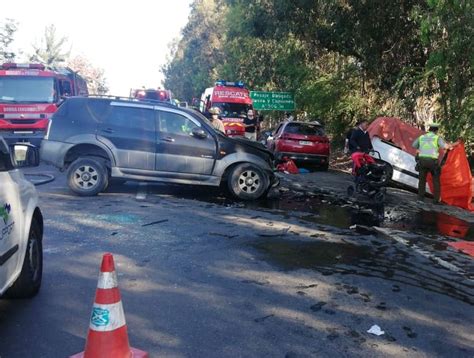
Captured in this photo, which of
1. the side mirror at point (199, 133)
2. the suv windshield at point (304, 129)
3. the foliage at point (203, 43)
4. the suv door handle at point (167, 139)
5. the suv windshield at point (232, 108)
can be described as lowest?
the suv door handle at point (167, 139)

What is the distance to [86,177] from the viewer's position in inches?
379

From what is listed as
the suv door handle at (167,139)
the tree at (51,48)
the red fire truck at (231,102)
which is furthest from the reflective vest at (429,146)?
the tree at (51,48)

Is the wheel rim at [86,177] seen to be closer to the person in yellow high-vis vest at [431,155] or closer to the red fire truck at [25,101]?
the person in yellow high-vis vest at [431,155]

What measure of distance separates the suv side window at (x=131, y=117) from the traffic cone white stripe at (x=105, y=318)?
7.01 m

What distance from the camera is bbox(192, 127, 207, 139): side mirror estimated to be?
989cm

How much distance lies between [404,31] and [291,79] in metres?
8.08

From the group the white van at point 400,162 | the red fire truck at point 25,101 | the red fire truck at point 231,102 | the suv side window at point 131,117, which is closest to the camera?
the suv side window at point 131,117

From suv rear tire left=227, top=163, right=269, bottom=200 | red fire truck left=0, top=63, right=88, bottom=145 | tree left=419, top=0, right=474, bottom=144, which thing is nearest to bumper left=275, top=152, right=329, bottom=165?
tree left=419, top=0, right=474, bottom=144

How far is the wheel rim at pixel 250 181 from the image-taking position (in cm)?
1016

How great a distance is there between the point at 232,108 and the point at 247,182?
39.3 ft

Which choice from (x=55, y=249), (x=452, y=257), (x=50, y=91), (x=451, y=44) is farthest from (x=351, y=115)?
(x=55, y=249)

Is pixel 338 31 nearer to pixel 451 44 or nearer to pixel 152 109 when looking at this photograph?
pixel 451 44

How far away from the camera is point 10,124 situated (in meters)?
16.5

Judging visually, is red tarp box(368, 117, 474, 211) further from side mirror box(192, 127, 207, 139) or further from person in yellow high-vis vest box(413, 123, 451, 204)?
side mirror box(192, 127, 207, 139)
